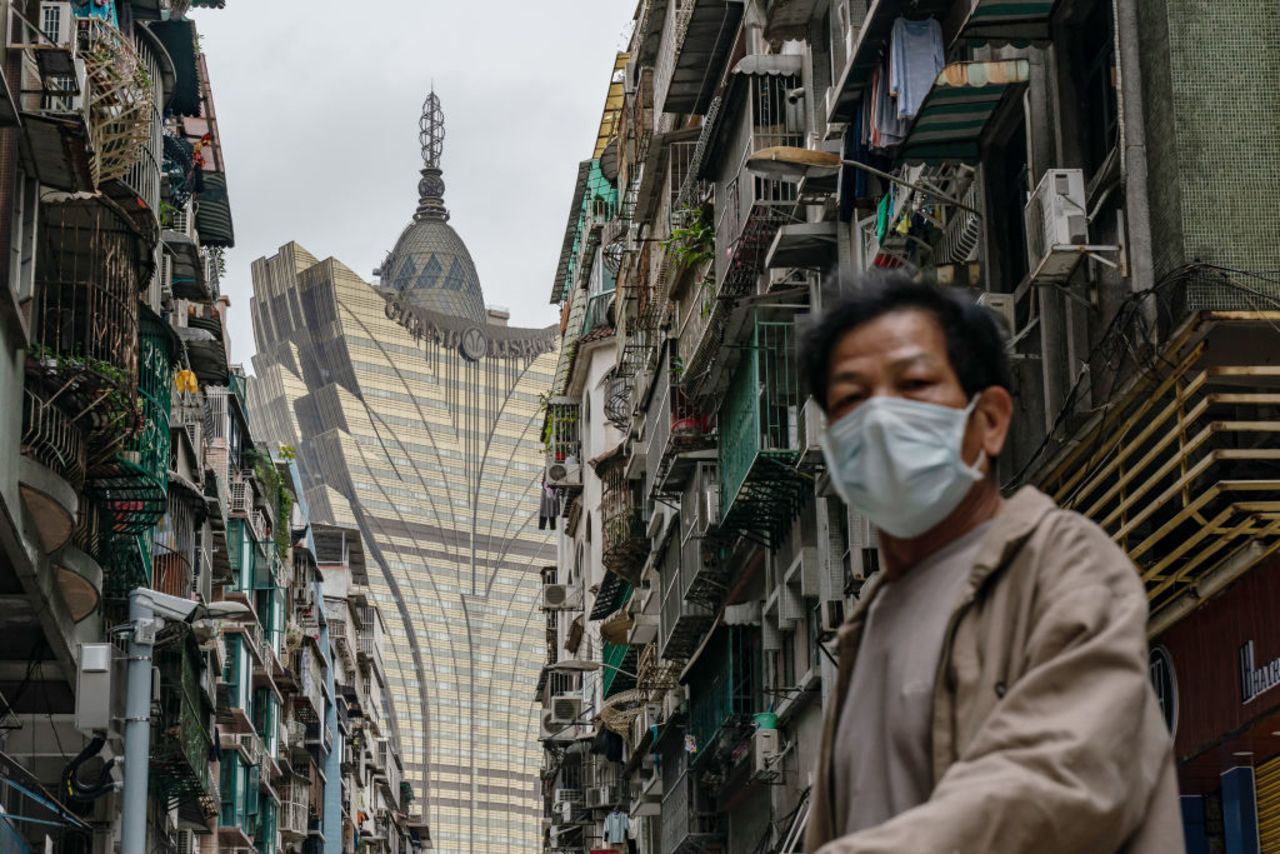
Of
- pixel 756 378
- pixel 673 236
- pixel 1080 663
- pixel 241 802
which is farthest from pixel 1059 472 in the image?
pixel 241 802

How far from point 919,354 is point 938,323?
0.07 m

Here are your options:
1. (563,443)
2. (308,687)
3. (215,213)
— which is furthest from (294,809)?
(215,213)

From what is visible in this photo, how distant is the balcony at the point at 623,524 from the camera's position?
46.9 meters

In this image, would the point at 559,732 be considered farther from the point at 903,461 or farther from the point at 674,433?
the point at 903,461

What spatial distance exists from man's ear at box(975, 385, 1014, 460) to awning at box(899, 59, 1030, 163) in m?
13.0

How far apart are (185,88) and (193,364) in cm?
882

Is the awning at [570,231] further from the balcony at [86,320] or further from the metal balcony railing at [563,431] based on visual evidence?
the balcony at [86,320]

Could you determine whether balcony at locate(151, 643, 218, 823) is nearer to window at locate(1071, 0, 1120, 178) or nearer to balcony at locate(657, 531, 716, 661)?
balcony at locate(657, 531, 716, 661)

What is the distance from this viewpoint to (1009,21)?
16.0 meters

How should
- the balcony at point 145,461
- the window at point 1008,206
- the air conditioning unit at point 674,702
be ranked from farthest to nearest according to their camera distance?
the air conditioning unit at point 674,702 → the balcony at point 145,461 → the window at point 1008,206

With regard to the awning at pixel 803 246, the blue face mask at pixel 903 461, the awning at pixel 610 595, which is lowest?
the blue face mask at pixel 903 461

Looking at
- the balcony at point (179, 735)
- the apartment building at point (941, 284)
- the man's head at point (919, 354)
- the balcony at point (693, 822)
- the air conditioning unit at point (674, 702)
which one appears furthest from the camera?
the air conditioning unit at point (674, 702)

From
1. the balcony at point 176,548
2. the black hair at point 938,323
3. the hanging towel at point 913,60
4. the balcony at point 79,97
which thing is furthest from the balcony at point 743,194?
the black hair at point 938,323

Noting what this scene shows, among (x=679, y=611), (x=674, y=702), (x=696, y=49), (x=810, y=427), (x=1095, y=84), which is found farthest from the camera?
(x=674, y=702)
